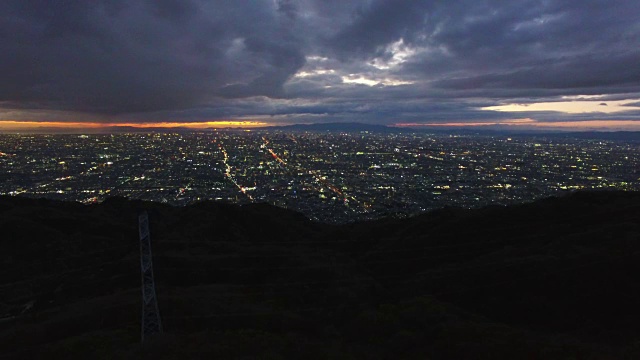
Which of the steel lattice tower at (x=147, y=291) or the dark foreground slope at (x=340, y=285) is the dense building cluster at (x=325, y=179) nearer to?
the dark foreground slope at (x=340, y=285)

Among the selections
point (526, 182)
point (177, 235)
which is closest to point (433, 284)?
point (177, 235)

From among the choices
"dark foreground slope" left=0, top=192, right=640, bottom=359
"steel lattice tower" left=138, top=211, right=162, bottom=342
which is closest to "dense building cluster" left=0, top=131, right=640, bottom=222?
"dark foreground slope" left=0, top=192, right=640, bottom=359

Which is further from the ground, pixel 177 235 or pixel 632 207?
pixel 632 207

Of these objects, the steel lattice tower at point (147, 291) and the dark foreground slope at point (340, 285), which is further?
the dark foreground slope at point (340, 285)

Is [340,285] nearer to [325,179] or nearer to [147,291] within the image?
[147,291]

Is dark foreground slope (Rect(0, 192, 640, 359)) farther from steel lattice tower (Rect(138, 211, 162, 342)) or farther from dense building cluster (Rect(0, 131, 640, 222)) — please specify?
dense building cluster (Rect(0, 131, 640, 222))

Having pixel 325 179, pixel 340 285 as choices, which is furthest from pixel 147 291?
pixel 325 179

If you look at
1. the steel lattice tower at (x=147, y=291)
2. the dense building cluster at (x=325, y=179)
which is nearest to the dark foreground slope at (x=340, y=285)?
the steel lattice tower at (x=147, y=291)

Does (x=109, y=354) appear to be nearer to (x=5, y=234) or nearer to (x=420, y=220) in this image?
(x=5, y=234)
